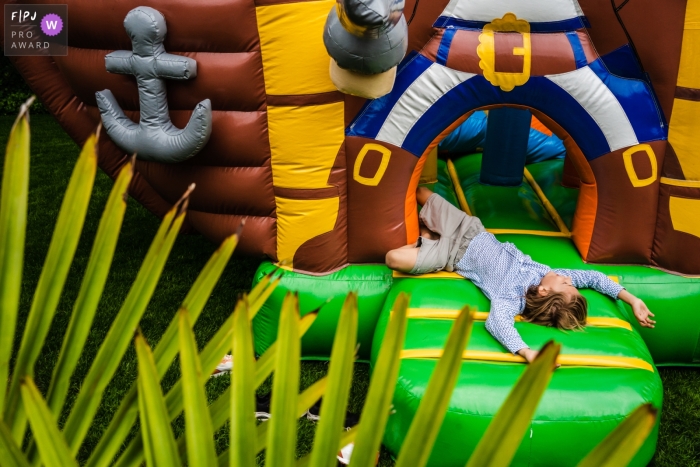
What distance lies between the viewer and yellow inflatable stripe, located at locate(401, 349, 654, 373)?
89.2 inches

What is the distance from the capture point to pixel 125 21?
93.7 inches

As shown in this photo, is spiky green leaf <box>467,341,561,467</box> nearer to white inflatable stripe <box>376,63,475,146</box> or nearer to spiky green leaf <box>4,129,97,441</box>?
spiky green leaf <box>4,129,97,441</box>

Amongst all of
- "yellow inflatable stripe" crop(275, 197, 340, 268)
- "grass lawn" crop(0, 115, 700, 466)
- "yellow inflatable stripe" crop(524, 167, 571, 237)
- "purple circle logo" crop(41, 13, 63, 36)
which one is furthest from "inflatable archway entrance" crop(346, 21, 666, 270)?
"purple circle logo" crop(41, 13, 63, 36)

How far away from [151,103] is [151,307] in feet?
3.96

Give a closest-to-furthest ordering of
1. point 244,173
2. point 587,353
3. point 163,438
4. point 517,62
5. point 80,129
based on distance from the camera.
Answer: point 163,438
point 587,353
point 517,62
point 244,173
point 80,129

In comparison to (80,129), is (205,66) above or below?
above

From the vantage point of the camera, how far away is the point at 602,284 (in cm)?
→ 267

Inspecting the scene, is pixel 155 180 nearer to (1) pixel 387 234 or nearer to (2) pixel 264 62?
(2) pixel 264 62

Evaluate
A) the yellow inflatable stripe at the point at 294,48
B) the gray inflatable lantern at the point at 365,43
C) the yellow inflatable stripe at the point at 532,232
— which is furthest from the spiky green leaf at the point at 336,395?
the yellow inflatable stripe at the point at 532,232

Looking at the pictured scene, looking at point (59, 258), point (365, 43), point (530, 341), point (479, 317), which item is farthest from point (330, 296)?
point (59, 258)

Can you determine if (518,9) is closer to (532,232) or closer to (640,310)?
(532,232)

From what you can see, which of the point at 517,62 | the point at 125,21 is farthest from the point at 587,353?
the point at 125,21

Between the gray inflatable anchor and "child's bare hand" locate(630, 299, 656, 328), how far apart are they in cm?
183

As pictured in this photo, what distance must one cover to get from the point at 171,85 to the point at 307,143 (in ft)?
1.89
